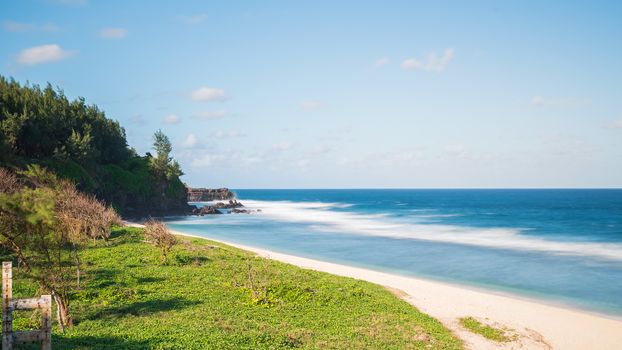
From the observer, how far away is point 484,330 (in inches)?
949

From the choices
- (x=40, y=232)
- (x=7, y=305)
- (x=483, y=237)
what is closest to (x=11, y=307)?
(x=7, y=305)

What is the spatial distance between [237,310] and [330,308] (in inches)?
208

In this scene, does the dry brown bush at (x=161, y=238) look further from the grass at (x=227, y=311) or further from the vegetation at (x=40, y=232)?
the vegetation at (x=40, y=232)

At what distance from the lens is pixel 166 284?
27.8 m

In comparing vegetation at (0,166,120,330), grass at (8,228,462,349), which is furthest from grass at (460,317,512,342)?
vegetation at (0,166,120,330)

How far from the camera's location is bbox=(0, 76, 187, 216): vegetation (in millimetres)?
61781

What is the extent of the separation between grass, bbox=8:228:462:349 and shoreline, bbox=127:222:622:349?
1.90 metres

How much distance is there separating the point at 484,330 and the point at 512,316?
5.21m

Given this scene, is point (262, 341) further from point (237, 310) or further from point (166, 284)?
point (166, 284)

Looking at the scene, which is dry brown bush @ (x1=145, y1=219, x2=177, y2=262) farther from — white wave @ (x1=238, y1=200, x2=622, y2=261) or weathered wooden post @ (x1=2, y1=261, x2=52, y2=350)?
white wave @ (x1=238, y1=200, x2=622, y2=261)

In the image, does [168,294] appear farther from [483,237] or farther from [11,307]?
[483,237]

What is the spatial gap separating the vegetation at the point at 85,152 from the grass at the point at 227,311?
34.5 metres

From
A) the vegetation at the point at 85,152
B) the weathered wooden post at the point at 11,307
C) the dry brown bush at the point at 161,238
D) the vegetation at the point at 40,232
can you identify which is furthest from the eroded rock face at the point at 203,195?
the weathered wooden post at the point at 11,307

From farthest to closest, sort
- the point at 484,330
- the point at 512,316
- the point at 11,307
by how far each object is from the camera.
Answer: the point at 512,316
the point at 484,330
the point at 11,307
